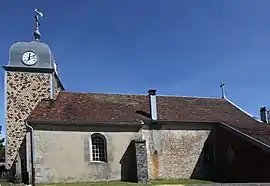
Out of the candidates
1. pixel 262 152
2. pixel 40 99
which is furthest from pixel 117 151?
pixel 262 152

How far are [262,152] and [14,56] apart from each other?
18.7 meters

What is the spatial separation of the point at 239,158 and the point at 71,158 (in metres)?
11.1

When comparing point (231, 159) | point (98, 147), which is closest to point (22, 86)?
point (98, 147)

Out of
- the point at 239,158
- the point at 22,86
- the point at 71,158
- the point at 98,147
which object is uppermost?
the point at 22,86

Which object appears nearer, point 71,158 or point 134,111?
point 71,158

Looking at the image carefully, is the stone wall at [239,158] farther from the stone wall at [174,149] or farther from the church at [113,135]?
the stone wall at [174,149]

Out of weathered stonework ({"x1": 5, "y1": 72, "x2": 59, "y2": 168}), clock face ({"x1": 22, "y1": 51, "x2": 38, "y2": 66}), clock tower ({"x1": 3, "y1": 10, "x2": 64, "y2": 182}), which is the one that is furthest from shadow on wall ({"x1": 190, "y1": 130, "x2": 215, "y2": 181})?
clock face ({"x1": 22, "y1": 51, "x2": 38, "y2": 66})

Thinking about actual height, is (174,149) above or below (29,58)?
below

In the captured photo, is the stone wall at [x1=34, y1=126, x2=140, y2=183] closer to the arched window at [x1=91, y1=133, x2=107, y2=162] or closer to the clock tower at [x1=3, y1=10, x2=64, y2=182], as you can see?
the arched window at [x1=91, y1=133, x2=107, y2=162]

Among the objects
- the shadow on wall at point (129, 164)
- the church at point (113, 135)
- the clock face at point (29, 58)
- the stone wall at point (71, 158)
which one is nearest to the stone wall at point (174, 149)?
the church at point (113, 135)

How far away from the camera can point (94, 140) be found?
2483 cm

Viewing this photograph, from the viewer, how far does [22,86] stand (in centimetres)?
2747

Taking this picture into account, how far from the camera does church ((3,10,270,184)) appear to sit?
23484 millimetres

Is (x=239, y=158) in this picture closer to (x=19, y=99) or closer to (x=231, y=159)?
(x=231, y=159)
